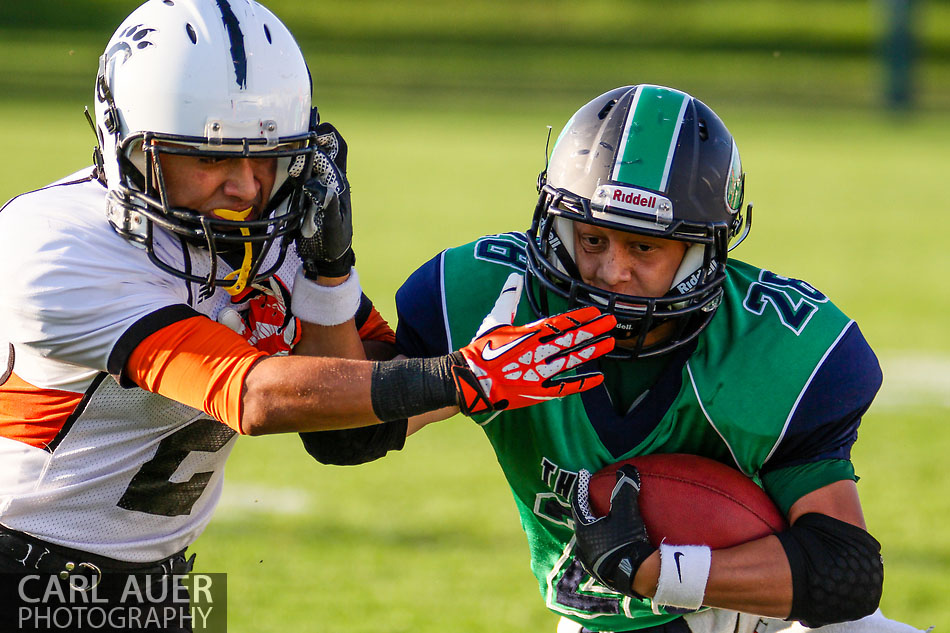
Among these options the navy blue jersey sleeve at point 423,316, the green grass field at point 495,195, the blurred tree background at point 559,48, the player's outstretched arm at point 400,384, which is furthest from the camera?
the blurred tree background at point 559,48

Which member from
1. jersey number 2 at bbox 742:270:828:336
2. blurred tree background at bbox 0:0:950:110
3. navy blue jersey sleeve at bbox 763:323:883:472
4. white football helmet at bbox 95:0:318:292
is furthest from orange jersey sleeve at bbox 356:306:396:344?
blurred tree background at bbox 0:0:950:110

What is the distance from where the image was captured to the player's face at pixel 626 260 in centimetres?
300

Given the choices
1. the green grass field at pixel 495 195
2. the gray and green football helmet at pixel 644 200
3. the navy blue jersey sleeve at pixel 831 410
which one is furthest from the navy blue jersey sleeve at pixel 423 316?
the green grass field at pixel 495 195

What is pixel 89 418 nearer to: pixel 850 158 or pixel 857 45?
pixel 850 158

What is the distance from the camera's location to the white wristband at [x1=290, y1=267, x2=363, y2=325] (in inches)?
122

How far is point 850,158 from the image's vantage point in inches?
767

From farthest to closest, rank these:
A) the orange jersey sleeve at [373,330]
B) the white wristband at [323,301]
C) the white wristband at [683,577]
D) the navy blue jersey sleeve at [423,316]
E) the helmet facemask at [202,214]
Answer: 1. the orange jersey sleeve at [373,330]
2. the navy blue jersey sleeve at [423,316]
3. the white wristband at [323,301]
4. the helmet facemask at [202,214]
5. the white wristband at [683,577]

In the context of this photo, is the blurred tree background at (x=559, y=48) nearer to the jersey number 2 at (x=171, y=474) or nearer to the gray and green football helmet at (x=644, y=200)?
the jersey number 2 at (x=171, y=474)

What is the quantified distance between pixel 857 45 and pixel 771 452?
117 ft

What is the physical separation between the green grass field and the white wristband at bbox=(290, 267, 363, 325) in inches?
63.0

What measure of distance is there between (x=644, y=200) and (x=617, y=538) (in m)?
0.81

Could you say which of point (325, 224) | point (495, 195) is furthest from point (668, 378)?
point (495, 195)

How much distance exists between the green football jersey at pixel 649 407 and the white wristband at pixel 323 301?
0.21 metres
